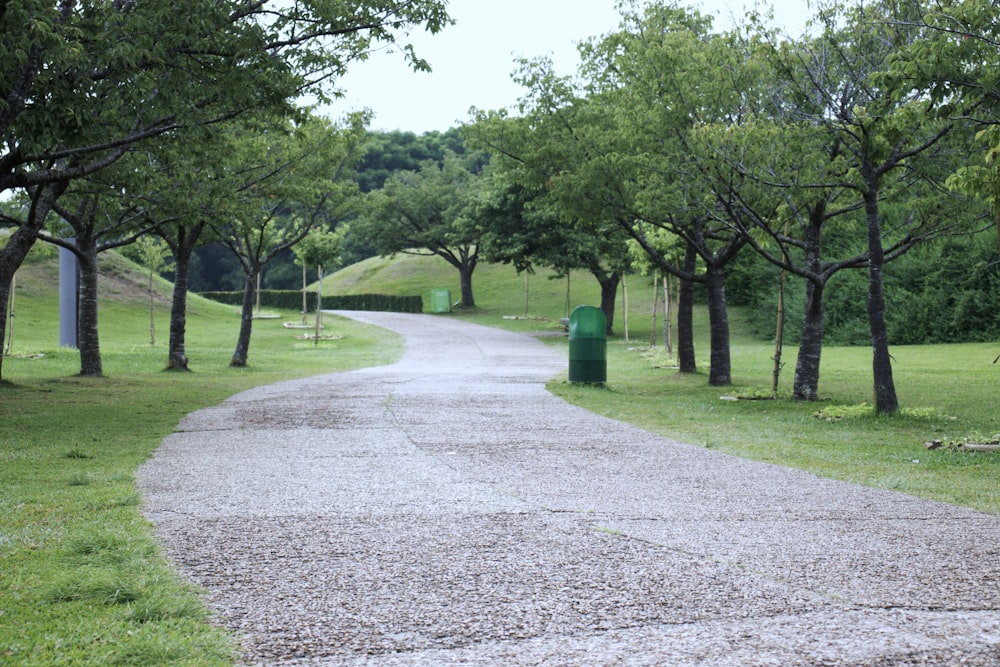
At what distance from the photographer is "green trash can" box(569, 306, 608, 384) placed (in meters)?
17.7

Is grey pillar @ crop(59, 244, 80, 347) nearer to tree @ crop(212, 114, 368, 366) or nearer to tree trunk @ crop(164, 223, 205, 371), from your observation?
tree @ crop(212, 114, 368, 366)

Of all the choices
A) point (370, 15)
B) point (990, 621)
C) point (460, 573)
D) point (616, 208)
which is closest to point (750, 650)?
point (990, 621)

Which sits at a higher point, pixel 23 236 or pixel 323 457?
pixel 23 236

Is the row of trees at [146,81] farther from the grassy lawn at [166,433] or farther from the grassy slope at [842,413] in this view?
the grassy slope at [842,413]

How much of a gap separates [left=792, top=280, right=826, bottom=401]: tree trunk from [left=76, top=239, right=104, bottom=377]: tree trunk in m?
13.6

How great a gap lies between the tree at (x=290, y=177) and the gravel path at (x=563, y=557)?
12.2 meters

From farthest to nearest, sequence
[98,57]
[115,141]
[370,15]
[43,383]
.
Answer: [43,383], [370,15], [115,141], [98,57]

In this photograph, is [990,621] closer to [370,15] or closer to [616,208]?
[370,15]

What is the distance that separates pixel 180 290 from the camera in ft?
72.4

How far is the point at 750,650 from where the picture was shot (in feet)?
11.5

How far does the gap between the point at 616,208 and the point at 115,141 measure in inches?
374

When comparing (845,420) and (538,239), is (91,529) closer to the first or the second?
(845,420)

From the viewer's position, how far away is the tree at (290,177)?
21.4 meters

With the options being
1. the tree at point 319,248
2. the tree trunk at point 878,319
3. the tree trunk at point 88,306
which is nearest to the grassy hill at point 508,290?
the tree at point 319,248
